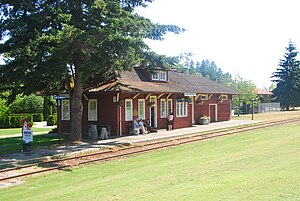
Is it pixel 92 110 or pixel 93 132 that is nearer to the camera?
pixel 93 132

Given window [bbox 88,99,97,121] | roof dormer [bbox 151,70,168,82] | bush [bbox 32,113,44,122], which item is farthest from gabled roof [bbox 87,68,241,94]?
bush [bbox 32,113,44,122]

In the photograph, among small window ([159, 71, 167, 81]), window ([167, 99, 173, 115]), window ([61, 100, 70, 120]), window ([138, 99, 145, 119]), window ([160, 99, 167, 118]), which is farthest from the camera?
small window ([159, 71, 167, 81])

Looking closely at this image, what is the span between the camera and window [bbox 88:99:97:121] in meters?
24.7

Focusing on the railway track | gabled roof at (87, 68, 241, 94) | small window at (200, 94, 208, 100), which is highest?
gabled roof at (87, 68, 241, 94)

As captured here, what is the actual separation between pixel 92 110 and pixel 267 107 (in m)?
41.0

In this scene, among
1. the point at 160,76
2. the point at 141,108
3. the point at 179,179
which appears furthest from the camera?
the point at 160,76

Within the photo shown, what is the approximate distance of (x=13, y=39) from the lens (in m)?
16.8

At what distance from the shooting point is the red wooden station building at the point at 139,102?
23.7m

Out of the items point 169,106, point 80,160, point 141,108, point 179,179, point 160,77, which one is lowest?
point 80,160

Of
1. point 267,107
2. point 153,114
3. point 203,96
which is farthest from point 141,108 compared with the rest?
point 267,107

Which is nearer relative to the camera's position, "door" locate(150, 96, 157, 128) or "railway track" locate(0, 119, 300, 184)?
"railway track" locate(0, 119, 300, 184)

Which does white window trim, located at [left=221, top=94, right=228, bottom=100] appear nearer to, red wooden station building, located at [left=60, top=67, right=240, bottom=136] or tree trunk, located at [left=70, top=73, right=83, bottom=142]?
red wooden station building, located at [left=60, top=67, right=240, bottom=136]

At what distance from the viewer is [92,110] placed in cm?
2489

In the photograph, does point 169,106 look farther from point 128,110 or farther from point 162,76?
point 128,110
